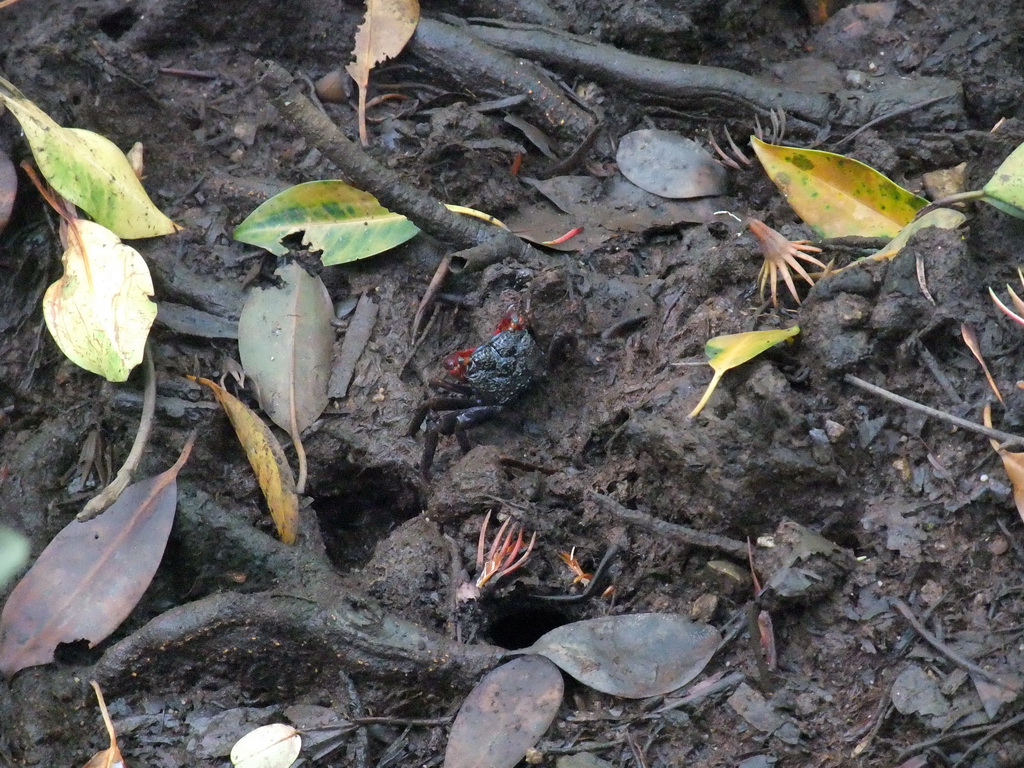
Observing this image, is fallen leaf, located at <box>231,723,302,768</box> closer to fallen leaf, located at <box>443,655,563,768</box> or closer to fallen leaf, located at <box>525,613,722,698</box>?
fallen leaf, located at <box>443,655,563,768</box>

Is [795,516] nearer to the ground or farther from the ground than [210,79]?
nearer to the ground

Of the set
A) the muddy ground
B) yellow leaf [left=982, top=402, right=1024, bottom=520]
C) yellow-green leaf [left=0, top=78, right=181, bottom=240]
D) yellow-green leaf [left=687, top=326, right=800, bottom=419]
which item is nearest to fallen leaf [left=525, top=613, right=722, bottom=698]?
the muddy ground

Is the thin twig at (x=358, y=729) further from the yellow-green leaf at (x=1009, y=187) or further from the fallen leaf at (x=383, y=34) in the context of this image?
the yellow-green leaf at (x=1009, y=187)

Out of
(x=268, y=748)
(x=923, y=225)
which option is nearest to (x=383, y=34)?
(x=923, y=225)

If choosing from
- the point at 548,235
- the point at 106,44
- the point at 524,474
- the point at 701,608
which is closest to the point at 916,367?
the point at 701,608

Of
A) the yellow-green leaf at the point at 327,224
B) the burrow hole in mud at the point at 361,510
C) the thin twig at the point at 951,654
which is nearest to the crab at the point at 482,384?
the burrow hole in mud at the point at 361,510

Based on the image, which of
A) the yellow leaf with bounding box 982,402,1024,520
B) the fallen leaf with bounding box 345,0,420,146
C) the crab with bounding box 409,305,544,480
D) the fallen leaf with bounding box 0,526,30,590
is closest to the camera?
the yellow leaf with bounding box 982,402,1024,520

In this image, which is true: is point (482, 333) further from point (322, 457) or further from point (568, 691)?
point (568, 691)
